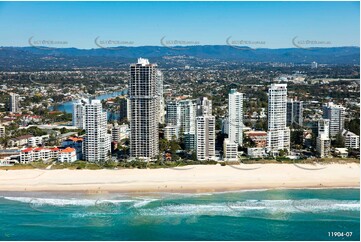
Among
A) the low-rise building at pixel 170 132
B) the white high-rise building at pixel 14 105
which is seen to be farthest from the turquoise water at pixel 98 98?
the low-rise building at pixel 170 132

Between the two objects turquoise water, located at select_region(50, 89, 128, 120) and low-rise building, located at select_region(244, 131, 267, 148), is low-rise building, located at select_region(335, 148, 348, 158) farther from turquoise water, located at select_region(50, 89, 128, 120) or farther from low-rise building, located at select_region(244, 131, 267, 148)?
turquoise water, located at select_region(50, 89, 128, 120)

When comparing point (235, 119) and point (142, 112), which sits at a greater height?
point (142, 112)

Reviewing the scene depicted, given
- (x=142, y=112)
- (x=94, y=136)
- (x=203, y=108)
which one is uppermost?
(x=142, y=112)

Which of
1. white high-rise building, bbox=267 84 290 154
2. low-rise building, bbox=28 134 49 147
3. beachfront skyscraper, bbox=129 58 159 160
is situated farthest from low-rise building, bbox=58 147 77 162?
white high-rise building, bbox=267 84 290 154

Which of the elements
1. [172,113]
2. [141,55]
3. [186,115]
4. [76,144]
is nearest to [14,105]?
[76,144]

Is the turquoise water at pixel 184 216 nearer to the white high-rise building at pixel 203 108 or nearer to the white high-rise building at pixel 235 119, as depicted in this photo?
the white high-rise building at pixel 235 119

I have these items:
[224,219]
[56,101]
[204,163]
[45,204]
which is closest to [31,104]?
[56,101]

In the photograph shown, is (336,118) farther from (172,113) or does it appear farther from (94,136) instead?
(94,136)
